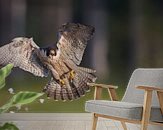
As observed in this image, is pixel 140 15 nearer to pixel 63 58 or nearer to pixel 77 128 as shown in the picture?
pixel 63 58

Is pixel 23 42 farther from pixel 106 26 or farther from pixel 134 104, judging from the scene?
pixel 134 104

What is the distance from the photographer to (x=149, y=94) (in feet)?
8.38

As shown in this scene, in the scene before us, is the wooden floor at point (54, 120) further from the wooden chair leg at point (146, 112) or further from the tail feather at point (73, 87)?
the wooden chair leg at point (146, 112)

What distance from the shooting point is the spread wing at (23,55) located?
414 centimetres

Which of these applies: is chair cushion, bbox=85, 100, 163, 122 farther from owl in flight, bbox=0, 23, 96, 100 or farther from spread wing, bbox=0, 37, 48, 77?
spread wing, bbox=0, 37, 48, 77

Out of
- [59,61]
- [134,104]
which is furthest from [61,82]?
[134,104]

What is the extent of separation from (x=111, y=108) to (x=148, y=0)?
2102 mm

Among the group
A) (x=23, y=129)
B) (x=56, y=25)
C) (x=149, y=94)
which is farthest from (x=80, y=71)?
(x=149, y=94)

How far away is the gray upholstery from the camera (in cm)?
256

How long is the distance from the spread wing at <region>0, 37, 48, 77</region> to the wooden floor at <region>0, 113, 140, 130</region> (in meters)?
0.56

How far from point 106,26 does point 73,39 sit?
0.48 m

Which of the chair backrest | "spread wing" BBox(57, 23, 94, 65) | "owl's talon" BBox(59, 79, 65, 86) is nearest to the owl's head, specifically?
"spread wing" BBox(57, 23, 94, 65)

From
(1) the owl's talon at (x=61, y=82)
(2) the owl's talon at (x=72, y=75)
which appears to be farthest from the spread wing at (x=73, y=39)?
(1) the owl's talon at (x=61, y=82)

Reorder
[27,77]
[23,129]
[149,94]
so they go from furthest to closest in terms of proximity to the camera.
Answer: [27,77] < [23,129] < [149,94]
